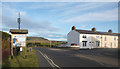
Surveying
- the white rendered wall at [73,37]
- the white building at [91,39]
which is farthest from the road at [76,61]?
the white rendered wall at [73,37]

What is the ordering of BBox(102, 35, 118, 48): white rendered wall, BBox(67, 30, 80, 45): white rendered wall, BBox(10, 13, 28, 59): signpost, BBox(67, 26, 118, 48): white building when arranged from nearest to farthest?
BBox(10, 13, 28, 59): signpost < BBox(67, 26, 118, 48): white building < BBox(67, 30, 80, 45): white rendered wall < BBox(102, 35, 118, 48): white rendered wall

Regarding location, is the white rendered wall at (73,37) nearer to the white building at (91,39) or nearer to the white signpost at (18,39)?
the white building at (91,39)

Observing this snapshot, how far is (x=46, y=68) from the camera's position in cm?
774

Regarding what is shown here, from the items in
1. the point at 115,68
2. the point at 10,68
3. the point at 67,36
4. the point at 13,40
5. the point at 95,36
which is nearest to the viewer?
the point at 10,68

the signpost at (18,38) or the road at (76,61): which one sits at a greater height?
the signpost at (18,38)

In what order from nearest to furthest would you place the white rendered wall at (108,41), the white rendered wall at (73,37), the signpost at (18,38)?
1. the signpost at (18,38)
2. the white rendered wall at (73,37)
3. the white rendered wall at (108,41)

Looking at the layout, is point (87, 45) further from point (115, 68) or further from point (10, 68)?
point (10, 68)

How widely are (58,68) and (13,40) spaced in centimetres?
783

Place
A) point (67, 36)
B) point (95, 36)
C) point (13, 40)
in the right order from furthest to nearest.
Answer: point (67, 36)
point (95, 36)
point (13, 40)

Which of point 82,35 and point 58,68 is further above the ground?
point 82,35

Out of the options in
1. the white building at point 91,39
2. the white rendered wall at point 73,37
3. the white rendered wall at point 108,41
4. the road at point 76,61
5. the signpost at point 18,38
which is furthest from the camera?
the white rendered wall at point 108,41

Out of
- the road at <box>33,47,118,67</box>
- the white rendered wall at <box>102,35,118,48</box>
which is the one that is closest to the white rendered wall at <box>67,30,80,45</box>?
the white rendered wall at <box>102,35,118,48</box>

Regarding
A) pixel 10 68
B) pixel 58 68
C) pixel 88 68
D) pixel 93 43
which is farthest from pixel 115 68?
pixel 93 43

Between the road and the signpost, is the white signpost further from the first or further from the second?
the road
